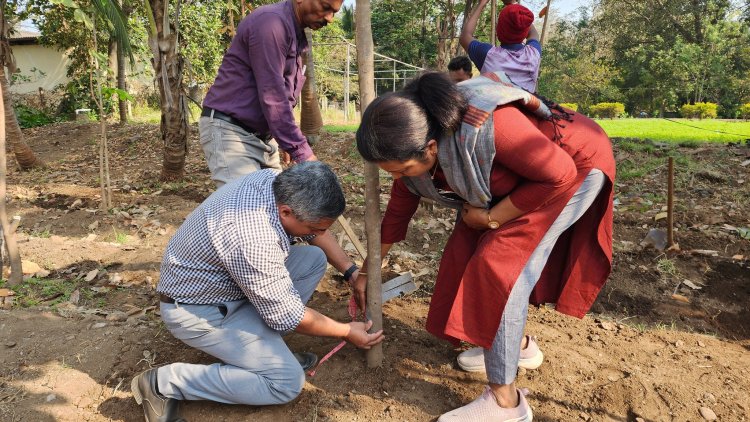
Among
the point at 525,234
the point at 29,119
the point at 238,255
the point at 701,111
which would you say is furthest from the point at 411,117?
the point at 701,111

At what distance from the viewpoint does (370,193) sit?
220cm

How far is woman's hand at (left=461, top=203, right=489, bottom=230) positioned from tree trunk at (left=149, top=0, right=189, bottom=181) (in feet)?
17.0

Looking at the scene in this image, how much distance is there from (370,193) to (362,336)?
0.66 meters

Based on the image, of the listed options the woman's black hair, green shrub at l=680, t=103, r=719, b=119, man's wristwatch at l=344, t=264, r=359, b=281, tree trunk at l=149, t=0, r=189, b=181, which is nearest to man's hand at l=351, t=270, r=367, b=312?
man's wristwatch at l=344, t=264, r=359, b=281

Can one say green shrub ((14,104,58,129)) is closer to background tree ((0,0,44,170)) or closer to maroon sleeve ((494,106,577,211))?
background tree ((0,0,44,170))

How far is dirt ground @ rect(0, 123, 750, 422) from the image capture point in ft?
7.34

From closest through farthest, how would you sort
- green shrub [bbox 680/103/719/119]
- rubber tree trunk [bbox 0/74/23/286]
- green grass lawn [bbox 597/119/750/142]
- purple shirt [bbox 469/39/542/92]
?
rubber tree trunk [bbox 0/74/23/286] < purple shirt [bbox 469/39/542/92] < green grass lawn [bbox 597/119/750/142] < green shrub [bbox 680/103/719/119]

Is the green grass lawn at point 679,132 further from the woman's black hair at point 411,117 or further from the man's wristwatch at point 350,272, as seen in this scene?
the woman's black hair at point 411,117

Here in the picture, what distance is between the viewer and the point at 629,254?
14.0 feet

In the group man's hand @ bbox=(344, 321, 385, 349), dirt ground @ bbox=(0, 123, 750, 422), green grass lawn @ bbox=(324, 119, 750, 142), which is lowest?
dirt ground @ bbox=(0, 123, 750, 422)

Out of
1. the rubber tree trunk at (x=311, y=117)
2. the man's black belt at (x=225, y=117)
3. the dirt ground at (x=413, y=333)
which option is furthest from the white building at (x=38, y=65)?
the man's black belt at (x=225, y=117)

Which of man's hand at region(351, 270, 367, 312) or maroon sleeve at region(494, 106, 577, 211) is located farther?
man's hand at region(351, 270, 367, 312)

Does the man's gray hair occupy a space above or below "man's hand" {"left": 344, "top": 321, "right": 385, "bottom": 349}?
above

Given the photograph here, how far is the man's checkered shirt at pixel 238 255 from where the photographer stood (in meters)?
1.94
